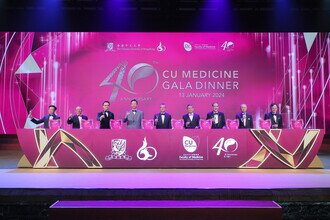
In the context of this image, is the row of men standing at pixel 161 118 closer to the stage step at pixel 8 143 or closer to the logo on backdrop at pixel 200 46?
the logo on backdrop at pixel 200 46

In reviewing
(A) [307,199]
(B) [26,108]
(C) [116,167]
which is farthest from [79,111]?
(A) [307,199]

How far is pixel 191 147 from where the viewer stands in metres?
4.95

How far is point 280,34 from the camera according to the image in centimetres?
779

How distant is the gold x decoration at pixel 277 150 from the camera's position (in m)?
4.93

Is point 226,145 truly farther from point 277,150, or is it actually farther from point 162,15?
point 162,15

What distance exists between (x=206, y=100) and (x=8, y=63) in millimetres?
4603

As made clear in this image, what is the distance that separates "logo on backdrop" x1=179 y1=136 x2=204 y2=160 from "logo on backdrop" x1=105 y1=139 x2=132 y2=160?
0.82 m

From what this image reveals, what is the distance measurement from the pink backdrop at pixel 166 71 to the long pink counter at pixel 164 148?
9.13ft

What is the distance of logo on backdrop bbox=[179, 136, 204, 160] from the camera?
495 cm

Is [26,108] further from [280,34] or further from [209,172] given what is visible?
[280,34]

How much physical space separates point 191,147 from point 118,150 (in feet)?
3.51

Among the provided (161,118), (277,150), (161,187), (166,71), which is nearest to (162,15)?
(166,71)

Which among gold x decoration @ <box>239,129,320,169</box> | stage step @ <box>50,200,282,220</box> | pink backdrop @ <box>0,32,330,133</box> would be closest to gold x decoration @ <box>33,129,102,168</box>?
gold x decoration @ <box>239,129,320,169</box>

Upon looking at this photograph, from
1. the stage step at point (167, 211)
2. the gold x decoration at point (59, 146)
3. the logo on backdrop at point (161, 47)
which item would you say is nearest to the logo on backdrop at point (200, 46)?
the logo on backdrop at point (161, 47)
